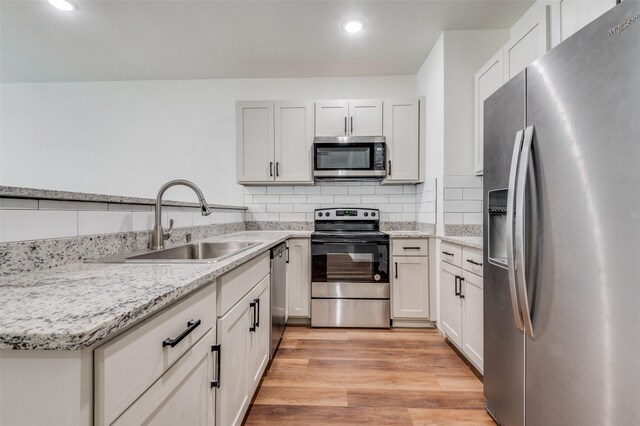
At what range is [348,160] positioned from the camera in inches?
114

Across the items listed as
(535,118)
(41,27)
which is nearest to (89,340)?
(535,118)

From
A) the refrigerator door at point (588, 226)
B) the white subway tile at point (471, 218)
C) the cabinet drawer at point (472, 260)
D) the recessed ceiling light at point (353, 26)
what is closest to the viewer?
the refrigerator door at point (588, 226)

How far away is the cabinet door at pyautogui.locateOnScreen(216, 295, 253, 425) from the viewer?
1.10m

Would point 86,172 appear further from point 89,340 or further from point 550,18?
point 550,18

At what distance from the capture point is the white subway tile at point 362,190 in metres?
3.28

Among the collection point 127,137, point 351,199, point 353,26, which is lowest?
point 351,199

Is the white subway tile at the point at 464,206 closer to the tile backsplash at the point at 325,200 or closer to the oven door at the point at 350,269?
the oven door at the point at 350,269

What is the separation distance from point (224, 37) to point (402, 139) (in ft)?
6.14

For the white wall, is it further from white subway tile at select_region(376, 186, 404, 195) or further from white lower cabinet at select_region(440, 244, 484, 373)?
white lower cabinet at select_region(440, 244, 484, 373)

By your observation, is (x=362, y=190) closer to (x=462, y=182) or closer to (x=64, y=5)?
(x=462, y=182)

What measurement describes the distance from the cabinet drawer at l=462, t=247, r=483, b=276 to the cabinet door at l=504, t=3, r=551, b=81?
1124 millimetres

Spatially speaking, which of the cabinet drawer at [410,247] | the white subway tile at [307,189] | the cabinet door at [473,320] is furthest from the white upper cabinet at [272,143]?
the cabinet door at [473,320]

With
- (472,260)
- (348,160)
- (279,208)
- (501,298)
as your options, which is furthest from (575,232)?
(279,208)

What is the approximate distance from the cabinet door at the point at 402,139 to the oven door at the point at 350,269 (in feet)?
2.50
